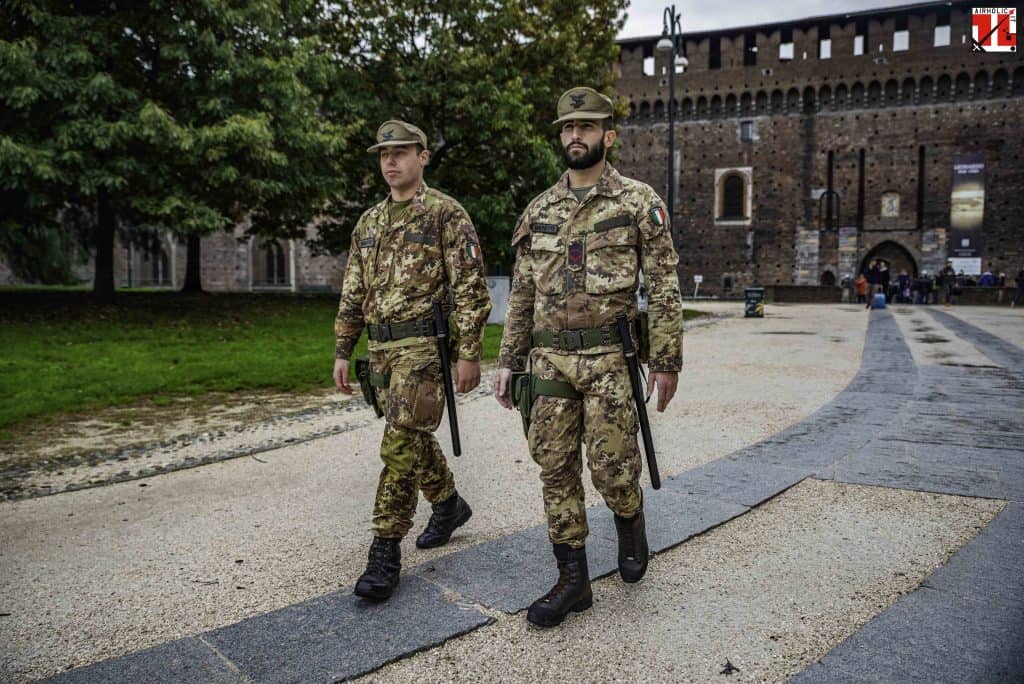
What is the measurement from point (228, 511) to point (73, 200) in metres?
17.1

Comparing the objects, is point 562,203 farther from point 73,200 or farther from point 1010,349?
point 73,200

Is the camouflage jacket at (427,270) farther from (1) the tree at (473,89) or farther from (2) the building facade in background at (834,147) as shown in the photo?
(2) the building facade in background at (834,147)

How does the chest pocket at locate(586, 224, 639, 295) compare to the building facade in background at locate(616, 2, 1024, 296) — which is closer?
the chest pocket at locate(586, 224, 639, 295)

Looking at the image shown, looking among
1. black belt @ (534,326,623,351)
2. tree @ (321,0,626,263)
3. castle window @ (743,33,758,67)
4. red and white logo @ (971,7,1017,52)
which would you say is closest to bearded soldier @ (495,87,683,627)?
black belt @ (534,326,623,351)

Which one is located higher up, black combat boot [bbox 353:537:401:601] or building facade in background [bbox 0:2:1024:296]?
building facade in background [bbox 0:2:1024:296]

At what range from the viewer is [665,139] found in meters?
48.8

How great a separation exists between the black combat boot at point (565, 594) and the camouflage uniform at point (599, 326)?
57 mm

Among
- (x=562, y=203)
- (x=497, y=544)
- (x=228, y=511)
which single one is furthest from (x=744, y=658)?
(x=228, y=511)

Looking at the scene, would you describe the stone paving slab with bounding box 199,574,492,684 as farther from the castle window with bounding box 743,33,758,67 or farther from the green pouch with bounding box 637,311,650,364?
the castle window with bounding box 743,33,758,67

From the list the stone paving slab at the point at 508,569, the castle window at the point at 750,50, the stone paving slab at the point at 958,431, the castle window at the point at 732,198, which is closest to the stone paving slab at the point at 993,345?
the stone paving slab at the point at 958,431

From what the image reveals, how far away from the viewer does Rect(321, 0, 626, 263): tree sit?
21.6 m

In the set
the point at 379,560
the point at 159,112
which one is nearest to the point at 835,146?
the point at 159,112

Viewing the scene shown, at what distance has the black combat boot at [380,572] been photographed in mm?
3381

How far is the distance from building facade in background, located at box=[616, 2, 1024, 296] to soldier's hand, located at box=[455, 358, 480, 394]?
45.7 metres
